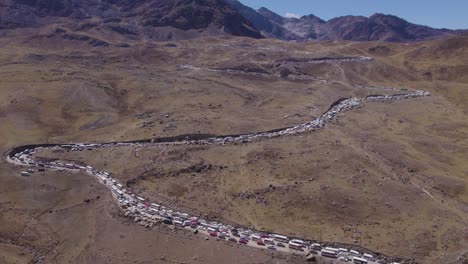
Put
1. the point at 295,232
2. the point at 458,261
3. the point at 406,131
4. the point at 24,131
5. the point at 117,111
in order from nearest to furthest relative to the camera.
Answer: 1. the point at 458,261
2. the point at 295,232
3. the point at 24,131
4. the point at 406,131
5. the point at 117,111

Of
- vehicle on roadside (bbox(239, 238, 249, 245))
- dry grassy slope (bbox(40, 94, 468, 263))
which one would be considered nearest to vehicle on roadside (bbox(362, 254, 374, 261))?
dry grassy slope (bbox(40, 94, 468, 263))

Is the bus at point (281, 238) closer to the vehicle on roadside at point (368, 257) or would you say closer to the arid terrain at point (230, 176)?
the arid terrain at point (230, 176)

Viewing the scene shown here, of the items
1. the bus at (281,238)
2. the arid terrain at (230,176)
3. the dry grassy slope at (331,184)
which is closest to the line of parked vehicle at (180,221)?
the bus at (281,238)

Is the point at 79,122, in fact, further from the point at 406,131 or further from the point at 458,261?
the point at 458,261

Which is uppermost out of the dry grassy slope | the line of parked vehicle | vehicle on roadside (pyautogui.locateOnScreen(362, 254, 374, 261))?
the dry grassy slope

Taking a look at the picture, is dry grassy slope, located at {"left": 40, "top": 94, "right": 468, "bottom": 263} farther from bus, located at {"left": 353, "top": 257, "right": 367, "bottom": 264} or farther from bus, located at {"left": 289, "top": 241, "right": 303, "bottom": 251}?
bus, located at {"left": 353, "top": 257, "right": 367, "bottom": 264}

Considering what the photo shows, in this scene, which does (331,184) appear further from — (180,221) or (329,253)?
(180,221)

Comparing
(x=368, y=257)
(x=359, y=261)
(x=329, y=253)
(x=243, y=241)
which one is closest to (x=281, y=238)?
(x=243, y=241)

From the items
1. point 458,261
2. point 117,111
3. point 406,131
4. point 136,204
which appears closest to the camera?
point 458,261

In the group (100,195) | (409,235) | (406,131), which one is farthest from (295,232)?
Answer: (406,131)
